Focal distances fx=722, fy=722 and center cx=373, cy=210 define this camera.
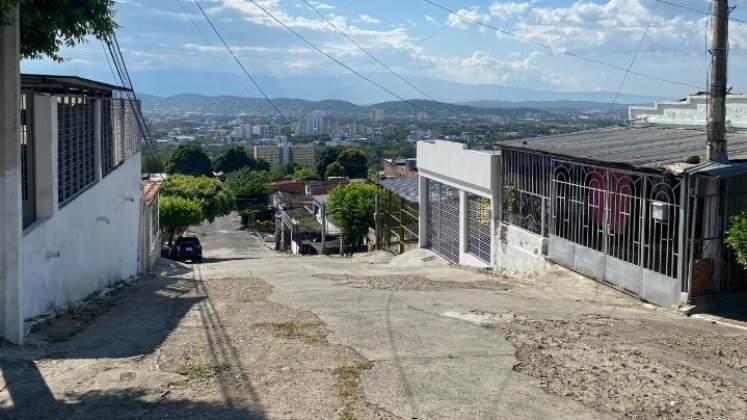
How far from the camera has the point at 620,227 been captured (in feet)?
42.8

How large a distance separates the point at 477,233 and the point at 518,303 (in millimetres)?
8258

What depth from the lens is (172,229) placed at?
40.6m

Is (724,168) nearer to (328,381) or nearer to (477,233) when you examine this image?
(328,381)

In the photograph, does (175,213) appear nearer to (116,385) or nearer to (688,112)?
(688,112)

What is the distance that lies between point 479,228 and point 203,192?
32.0m

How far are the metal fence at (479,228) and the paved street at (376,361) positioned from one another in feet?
22.0

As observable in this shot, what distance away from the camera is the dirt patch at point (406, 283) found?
14070mm

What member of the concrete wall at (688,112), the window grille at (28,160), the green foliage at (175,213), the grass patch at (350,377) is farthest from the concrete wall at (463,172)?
the green foliage at (175,213)

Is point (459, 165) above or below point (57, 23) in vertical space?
below

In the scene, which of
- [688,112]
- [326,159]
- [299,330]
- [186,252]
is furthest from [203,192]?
[326,159]

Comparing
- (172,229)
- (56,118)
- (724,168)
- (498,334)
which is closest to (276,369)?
(498,334)

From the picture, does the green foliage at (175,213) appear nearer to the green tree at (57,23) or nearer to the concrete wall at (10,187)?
the green tree at (57,23)

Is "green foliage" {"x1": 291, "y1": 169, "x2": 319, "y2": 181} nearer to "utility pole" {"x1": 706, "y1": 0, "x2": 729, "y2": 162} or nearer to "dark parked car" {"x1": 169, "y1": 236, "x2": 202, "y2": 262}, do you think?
"dark parked car" {"x1": 169, "y1": 236, "x2": 202, "y2": 262}

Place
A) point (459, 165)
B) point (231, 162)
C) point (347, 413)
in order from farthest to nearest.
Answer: point (231, 162)
point (459, 165)
point (347, 413)
